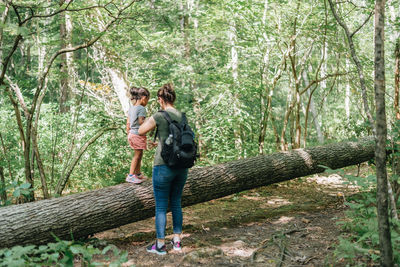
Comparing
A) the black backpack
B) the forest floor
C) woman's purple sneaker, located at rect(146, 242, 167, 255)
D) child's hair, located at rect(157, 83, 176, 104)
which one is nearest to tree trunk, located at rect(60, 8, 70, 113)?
child's hair, located at rect(157, 83, 176, 104)

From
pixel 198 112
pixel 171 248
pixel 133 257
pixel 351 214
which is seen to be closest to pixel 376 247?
pixel 351 214

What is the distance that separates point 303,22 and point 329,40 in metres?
1.51

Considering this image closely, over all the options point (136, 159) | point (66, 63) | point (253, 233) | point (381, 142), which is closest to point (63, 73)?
point (136, 159)

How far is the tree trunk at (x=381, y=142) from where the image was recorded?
2.71m

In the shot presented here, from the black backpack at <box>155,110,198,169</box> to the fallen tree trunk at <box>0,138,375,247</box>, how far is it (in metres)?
1.21

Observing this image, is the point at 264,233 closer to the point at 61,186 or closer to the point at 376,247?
the point at 376,247

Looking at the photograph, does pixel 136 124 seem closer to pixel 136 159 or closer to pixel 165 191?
pixel 136 159

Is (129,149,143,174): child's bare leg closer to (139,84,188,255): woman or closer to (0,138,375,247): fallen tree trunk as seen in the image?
(0,138,375,247): fallen tree trunk

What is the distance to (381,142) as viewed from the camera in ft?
8.98

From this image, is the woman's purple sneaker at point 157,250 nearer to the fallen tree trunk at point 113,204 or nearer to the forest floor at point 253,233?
the forest floor at point 253,233

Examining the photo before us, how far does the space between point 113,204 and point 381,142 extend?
11.4 feet

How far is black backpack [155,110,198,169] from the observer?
3855 millimetres

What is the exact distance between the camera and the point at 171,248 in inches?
169

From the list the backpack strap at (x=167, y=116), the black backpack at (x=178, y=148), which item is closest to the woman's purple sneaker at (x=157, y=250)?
the black backpack at (x=178, y=148)
